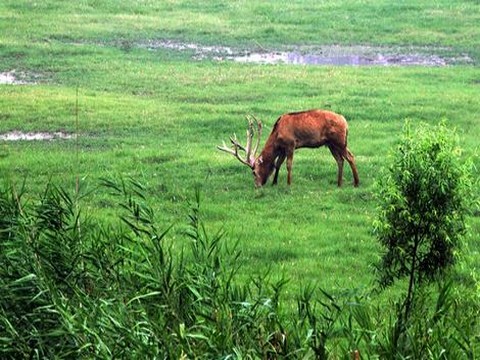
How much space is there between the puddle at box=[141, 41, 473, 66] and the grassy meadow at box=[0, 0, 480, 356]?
51 centimetres

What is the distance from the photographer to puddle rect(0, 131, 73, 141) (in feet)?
75.3

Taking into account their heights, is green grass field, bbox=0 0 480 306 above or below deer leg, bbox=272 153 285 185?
below

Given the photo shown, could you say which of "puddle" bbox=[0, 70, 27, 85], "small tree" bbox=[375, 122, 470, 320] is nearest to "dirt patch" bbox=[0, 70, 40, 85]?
"puddle" bbox=[0, 70, 27, 85]

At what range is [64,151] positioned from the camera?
21.5 m

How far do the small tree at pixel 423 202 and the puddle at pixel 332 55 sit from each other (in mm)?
21225

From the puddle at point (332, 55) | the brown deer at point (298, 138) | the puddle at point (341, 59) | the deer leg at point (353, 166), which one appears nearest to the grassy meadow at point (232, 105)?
the deer leg at point (353, 166)

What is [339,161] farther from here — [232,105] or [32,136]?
[32,136]

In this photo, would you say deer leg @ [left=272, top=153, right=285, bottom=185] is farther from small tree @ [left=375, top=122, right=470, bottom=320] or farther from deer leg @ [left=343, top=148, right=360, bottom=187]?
small tree @ [left=375, top=122, right=470, bottom=320]

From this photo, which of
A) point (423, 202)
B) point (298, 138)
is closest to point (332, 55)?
point (298, 138)

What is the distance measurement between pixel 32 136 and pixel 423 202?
13.8 metres

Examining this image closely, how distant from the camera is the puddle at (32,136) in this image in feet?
75.3

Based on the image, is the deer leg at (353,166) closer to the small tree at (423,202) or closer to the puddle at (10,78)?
the small tree at (423,202)

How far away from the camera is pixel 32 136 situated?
2322 centimetres

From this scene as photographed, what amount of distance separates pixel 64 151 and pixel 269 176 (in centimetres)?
460
